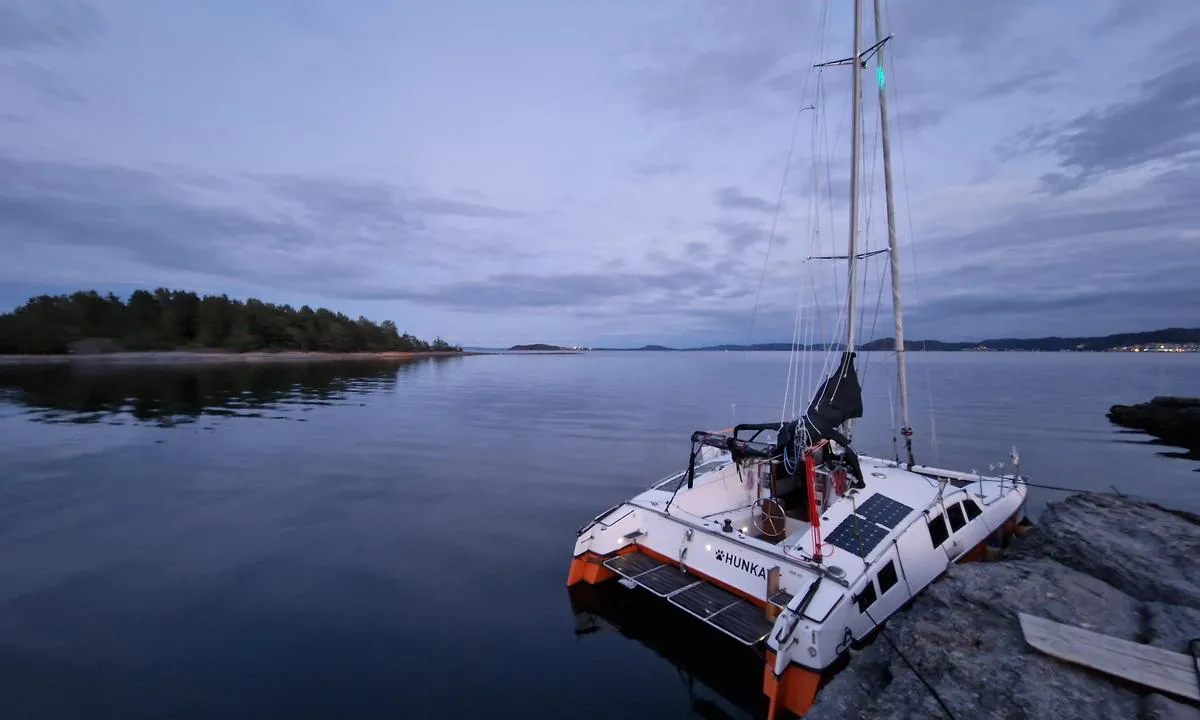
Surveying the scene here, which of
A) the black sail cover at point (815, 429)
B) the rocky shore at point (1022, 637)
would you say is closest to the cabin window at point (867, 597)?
the rocky shore at point (1022, 637)

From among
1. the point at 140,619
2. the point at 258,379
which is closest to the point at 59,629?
the point at 140,619

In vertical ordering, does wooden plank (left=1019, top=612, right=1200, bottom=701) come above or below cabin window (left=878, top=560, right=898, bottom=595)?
above

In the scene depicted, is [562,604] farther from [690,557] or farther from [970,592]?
[970,592]

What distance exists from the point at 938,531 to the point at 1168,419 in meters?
33.2

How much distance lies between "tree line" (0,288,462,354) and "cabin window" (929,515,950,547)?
11614 centimetres

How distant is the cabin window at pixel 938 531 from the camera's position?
9.19 meters

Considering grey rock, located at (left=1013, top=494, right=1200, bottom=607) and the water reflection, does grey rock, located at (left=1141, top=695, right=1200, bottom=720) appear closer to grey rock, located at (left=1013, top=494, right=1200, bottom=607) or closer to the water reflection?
grey rock, located at (left=1013, top=494, right=1200, bottom=607)

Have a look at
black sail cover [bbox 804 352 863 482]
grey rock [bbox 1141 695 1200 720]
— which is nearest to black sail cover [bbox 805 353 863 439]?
black sail cover [bbox 804 352 863 482]

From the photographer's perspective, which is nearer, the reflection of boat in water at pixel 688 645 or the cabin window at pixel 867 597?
the reflection of boat in water at pixel 688 645

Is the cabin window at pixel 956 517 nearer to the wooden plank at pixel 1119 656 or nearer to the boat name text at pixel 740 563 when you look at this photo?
the wooden plank at pixel 1119 656

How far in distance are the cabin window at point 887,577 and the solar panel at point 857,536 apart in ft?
1.06

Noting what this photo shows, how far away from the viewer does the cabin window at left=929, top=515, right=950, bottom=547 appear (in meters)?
9.19

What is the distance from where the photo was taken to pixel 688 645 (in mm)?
8336

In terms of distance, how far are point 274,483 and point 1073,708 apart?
733 inches
